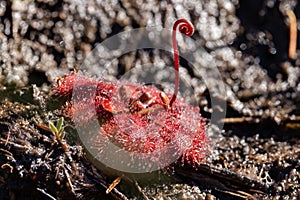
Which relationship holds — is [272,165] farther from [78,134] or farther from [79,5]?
[79,5]

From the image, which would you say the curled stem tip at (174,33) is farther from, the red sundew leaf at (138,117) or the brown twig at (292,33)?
the brown twig at (292,33)

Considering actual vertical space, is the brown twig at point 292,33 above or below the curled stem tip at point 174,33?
below

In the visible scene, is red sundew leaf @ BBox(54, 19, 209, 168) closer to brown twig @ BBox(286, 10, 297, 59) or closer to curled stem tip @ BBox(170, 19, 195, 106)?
curled stem tip @ BBox(170, 19, 195, 106)

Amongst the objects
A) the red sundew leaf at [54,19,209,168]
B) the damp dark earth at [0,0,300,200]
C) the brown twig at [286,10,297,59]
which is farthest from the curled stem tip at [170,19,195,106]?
the brown twig at [286,10,297,59]

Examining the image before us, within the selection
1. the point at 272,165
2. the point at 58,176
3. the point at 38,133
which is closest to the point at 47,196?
the point at 58,176

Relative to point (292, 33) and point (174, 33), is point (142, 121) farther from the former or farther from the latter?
point (292, 33)

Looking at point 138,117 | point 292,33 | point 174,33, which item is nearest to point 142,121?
point 138,117

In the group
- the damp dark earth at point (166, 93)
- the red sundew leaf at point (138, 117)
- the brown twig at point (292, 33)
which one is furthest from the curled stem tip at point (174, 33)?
the brown twig at point (292, 33)

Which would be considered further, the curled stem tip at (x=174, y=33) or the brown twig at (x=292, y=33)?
the brown twig at (x=292, y=33)
